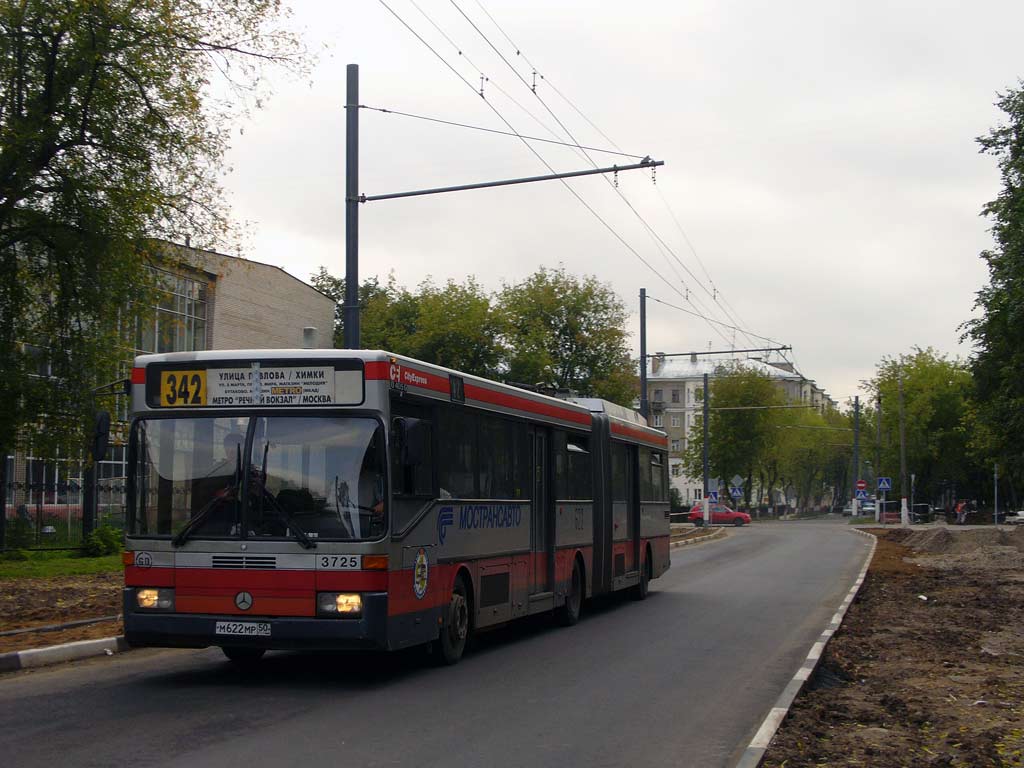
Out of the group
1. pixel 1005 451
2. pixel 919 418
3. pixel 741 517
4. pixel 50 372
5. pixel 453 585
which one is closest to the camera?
pixel 453 585

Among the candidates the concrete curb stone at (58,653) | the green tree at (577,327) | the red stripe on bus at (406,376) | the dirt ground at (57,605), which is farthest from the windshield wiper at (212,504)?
the green tree at (577,327)

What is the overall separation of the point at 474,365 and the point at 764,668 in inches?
2050

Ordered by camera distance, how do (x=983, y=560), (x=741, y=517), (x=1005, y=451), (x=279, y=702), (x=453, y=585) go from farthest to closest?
(x=741, y=517) < (x=1005, y=451) < (x=983, y=560) < (x=453, y=585) < (x=279, y=702)

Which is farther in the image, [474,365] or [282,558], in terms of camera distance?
[474,365]

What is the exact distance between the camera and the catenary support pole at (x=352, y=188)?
1719cm

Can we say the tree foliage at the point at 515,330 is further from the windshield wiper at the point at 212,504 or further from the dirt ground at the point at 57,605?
the windshield wiper at the point at 212,504

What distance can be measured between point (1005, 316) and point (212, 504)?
111 ft

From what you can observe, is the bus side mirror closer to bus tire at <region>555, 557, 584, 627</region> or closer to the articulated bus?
the articulated bus

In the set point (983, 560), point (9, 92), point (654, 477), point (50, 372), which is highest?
point (9, 92)

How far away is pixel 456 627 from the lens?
1285 cm

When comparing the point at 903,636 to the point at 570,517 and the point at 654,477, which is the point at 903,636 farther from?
the point at 654,477

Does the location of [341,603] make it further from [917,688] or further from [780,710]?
[917,688]

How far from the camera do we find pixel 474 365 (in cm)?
6456

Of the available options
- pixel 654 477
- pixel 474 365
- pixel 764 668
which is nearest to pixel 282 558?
pixel 764 668
